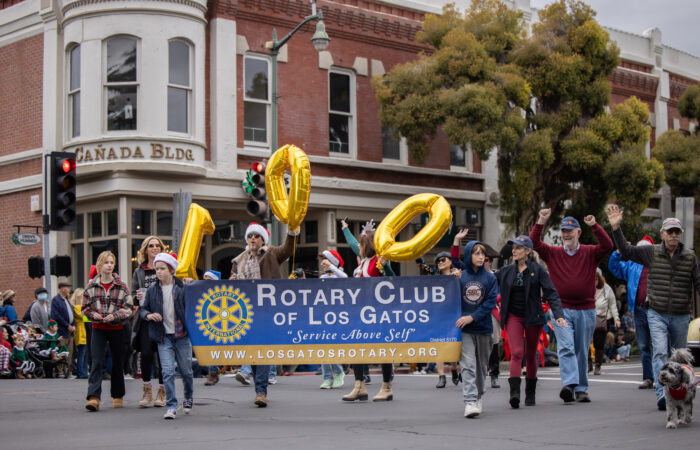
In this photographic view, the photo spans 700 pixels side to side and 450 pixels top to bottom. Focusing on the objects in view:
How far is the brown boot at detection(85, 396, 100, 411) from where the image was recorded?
10.6m

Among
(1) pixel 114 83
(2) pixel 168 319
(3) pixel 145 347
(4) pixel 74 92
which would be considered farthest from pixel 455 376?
(4) pixel 74 92

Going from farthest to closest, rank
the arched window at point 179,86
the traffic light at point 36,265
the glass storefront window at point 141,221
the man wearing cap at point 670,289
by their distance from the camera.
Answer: the arched window at point 179,86, the glass storefront window at point 141,221, the traffic light at point 36,265, the man wearing cap at point 670,289

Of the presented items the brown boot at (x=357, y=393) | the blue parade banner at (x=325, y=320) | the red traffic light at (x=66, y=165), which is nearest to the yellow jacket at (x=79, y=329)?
the red traffic light at (x=66, y=165)

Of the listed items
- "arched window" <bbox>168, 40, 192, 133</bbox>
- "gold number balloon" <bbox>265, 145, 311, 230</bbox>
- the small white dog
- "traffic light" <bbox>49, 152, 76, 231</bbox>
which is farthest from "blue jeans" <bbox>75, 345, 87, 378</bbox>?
the small white dog

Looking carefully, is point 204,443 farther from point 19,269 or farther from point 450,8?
point 450,8

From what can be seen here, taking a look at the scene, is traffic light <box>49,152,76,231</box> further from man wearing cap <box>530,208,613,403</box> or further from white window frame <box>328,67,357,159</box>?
white window frame <box>328,67,357,159</box>

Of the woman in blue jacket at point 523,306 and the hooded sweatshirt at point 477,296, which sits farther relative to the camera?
the woman in blue jacket at point 523,306

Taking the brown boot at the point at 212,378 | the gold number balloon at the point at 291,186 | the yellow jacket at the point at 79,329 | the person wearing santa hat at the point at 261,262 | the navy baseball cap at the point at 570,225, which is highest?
the gold number balloon at the point at 291,186

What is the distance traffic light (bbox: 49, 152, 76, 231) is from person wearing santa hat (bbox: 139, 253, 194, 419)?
6.77 meters

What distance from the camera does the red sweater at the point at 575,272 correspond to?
34.7 ft

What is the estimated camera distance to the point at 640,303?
488 inches

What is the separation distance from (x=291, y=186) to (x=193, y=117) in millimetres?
12246

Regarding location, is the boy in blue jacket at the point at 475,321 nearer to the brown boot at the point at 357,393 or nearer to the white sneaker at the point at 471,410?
the white sneaker at the point at 471,410

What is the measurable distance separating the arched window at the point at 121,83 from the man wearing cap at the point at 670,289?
14.2m
